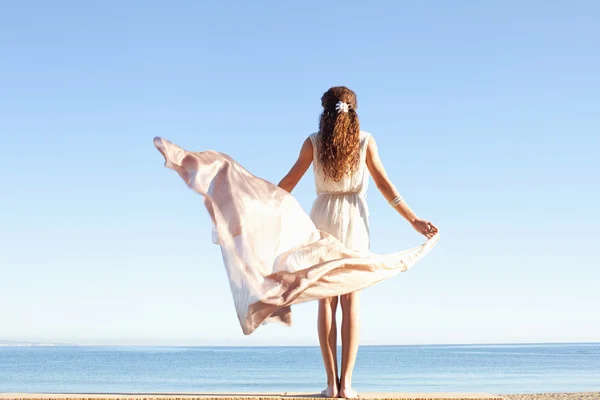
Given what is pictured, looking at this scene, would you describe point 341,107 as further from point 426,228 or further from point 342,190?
point 426,228

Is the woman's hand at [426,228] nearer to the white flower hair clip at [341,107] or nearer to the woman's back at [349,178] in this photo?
the woman's back at [349,178]

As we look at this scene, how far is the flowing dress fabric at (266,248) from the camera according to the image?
4473 mm

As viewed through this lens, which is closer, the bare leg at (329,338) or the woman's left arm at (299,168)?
the bare leg at (329,338)

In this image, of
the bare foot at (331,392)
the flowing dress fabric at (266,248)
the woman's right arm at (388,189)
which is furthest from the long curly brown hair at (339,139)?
the bare foot at (331,392)

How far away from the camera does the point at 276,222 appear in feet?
15.3

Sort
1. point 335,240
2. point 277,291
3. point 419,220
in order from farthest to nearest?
point 419,220 → point 335,240 → point 277,291

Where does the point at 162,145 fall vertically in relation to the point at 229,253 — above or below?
above

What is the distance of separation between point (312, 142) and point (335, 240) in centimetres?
74

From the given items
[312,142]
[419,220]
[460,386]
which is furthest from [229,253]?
[460,386]

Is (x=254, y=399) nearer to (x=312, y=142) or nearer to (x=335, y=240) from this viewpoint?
(x=335, y=240)

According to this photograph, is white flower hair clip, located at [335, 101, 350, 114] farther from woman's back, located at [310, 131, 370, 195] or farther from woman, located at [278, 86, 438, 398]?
woman's back, located at [310, 131, 370, 195]

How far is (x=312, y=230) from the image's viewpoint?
4.74 m

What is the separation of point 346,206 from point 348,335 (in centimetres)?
87

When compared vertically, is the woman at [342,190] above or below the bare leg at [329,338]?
above
